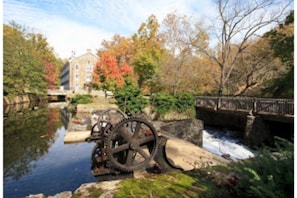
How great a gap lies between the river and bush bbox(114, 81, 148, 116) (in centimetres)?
506

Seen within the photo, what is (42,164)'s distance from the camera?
7.06 meters

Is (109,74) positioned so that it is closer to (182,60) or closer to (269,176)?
(182,60)

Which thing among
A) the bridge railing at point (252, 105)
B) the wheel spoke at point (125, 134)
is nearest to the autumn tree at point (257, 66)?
the bridge railing at point (252, 105)

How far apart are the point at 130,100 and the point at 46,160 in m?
9.02

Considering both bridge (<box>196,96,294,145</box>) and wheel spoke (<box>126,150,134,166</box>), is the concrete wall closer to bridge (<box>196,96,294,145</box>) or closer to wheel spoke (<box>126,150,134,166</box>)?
bridge (<box>196,96,294,145</box>)

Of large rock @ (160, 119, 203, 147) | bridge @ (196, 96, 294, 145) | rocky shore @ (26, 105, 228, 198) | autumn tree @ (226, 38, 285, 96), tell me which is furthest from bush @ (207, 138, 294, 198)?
autumn tree @ (226, 38, 285, 96)

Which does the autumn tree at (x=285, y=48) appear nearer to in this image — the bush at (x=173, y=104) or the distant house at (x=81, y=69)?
the bush at (x=173, y=104)

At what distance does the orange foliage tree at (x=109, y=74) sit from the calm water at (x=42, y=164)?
1222cm

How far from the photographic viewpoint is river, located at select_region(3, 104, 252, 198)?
5.62 meters

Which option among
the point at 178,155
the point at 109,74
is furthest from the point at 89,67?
the point at 178,155

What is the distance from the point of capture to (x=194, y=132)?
11.6 m

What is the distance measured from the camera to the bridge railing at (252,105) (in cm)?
962

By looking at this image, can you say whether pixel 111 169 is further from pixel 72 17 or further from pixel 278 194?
pixel 278 194

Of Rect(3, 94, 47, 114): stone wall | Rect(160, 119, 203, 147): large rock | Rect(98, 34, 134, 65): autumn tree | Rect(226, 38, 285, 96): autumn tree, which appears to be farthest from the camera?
Rect(98, 34, 134, 65): autumn tree
